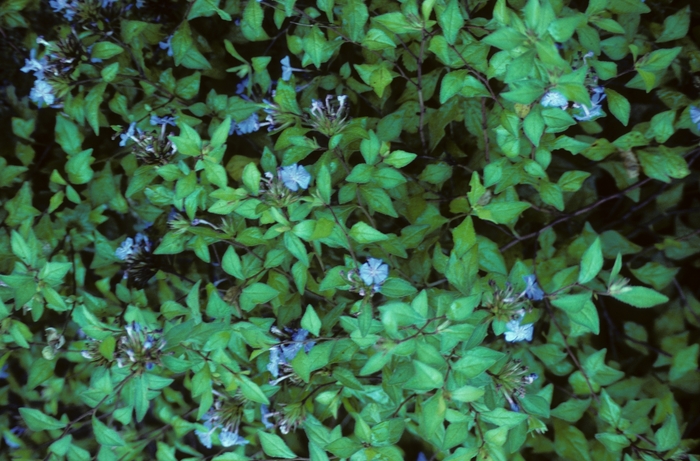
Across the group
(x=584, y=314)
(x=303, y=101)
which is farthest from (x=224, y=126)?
(x=584, y=314)

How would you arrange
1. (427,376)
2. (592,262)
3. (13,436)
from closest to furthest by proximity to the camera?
(427,376)
(592,262)
(13,436)

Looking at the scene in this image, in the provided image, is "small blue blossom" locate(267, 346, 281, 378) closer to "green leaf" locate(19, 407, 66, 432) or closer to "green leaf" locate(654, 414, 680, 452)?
"green leaf" locate(19, 407, 66, 432)

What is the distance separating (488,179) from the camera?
0.76 metres

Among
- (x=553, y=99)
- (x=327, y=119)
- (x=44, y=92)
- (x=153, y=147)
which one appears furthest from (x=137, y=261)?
(x=553, y=99)

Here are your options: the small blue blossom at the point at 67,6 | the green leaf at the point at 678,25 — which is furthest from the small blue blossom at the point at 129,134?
the green leaf at the point at 678,25

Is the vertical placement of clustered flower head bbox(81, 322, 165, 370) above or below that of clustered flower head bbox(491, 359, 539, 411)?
above

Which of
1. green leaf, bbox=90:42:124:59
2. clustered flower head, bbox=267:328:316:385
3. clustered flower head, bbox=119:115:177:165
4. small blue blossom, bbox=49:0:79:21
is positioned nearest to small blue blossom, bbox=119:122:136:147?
clustered flower head, bbox=119:115:177:165

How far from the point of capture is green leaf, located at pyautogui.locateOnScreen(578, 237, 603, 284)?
0.68 metres

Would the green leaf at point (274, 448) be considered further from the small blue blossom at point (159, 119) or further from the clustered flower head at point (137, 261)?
the small blue blossom at point (159, 119)

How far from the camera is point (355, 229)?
72cm

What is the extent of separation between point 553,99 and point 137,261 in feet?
2.44

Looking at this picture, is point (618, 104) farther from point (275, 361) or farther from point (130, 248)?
point (130, 248)

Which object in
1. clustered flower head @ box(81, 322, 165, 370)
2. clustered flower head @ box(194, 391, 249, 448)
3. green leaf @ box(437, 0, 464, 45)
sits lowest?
clustered flower head @ box(194, 391, 249, 448)

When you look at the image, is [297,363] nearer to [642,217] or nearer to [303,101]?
[303,101]
